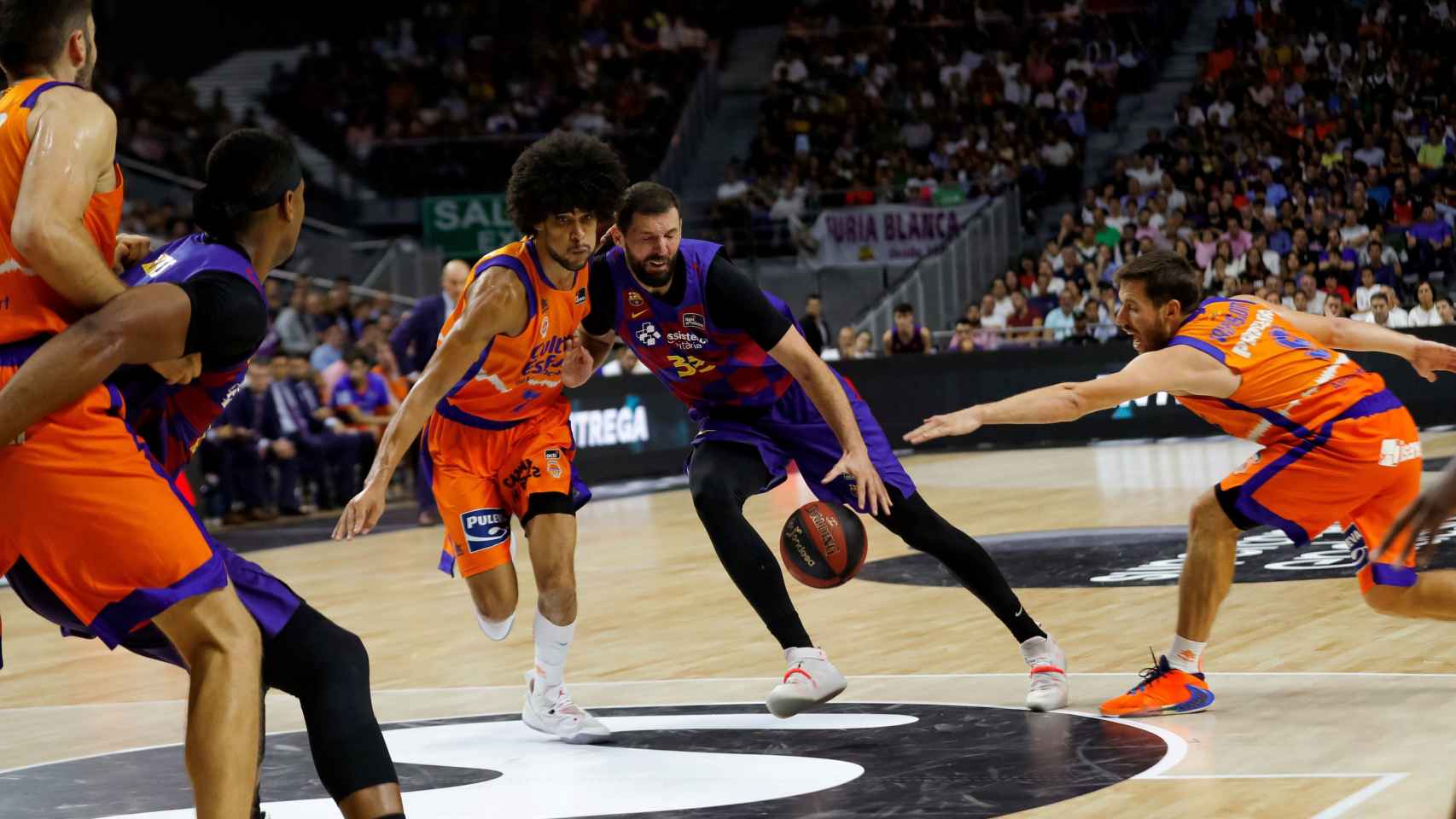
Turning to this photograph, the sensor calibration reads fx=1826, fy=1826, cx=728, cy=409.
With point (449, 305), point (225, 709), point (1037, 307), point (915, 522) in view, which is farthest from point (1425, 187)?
point (225, 709)

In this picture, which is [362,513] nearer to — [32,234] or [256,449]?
[32,234]

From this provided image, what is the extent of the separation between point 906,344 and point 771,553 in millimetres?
12225

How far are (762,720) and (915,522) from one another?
80 cm

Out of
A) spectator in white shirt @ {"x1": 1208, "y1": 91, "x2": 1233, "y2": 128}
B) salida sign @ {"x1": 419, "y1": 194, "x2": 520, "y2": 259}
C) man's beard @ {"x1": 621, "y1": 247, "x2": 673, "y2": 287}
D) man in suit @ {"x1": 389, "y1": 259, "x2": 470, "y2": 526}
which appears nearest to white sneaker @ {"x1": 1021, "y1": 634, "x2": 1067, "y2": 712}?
man's beard @ {"x1": 621, "y1": 247, "x2": 673, "y2": 287}

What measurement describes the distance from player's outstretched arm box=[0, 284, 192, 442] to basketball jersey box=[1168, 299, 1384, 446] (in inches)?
127

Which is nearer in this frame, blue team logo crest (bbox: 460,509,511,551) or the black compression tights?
the black compression tights

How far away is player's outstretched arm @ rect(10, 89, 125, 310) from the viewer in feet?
11.1

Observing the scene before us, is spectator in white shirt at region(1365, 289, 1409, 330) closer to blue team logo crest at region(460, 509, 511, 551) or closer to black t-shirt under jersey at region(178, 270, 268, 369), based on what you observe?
blue team logo crest at region(460, 509, 511, 551)

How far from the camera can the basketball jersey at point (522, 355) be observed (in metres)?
5.78

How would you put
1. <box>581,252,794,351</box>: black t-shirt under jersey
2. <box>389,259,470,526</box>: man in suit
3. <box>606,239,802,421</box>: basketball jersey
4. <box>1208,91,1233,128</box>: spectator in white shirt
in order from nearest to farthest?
<box>581,252,794,351</box>: black t-shirt under jersey
<box>606,239,802,421</box>: basketball jersey
<box>389,259,470,526</box>: man in suit
<box>1208,91,1233,128</box>: spectator in white shirt

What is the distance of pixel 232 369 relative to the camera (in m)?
3.87

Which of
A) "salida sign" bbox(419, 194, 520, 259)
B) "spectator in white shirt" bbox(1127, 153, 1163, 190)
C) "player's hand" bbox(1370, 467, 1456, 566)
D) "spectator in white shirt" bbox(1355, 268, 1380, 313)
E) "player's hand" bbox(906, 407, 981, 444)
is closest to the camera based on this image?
"player's hand" bbox(1370, 467, 1456, 566)

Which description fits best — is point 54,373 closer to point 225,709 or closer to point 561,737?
point 225,709

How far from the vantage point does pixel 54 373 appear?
11.2ft
